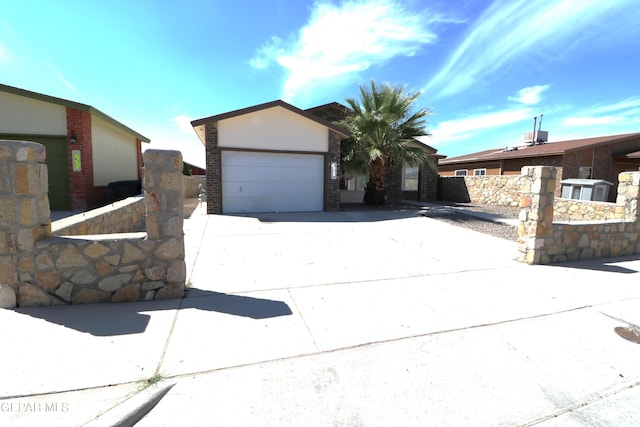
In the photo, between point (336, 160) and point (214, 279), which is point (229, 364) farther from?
point (336, 160)

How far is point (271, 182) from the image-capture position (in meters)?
11.4

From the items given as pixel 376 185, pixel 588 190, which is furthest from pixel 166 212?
pixel 588 190

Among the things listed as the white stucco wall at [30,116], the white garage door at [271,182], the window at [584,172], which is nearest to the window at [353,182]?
the white garage door at [271,182]

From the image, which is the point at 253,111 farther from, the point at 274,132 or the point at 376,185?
the point at 376,185

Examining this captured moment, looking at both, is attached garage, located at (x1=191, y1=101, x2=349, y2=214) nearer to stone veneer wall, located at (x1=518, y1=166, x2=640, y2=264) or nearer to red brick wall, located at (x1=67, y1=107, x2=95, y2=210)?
red brick wall, located at (x1=67, y1=107, x2=95, y2=210)

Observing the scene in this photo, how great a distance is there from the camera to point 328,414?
205 centimetres

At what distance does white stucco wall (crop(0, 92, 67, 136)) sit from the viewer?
954 centimetres

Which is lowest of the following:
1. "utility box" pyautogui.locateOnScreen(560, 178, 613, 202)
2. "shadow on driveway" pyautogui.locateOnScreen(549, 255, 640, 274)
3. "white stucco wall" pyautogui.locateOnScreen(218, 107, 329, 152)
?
"shadow on driveway" pyautogui.locateOnScreen(549, 255, 640, 274)

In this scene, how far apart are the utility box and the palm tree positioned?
566 cm

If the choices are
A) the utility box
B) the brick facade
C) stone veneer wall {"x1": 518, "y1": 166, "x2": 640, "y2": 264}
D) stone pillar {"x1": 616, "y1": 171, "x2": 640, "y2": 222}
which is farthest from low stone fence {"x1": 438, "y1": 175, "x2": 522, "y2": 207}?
Answer: the brick facade

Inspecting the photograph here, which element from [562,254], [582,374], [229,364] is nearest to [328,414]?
[229,364]

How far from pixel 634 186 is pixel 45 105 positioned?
16.4 metres

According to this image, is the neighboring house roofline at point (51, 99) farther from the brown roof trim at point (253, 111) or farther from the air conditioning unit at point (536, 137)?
the air conditioning unit at point (536, 137)

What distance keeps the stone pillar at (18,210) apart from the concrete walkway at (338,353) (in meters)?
0.45
